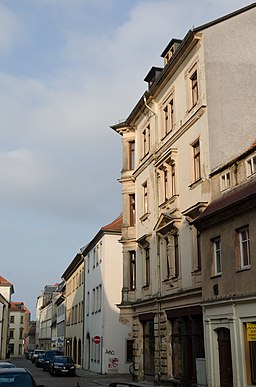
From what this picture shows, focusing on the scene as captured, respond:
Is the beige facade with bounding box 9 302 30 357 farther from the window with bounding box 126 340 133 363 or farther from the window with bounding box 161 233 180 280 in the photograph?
the window with bounding box 161 233 180 280

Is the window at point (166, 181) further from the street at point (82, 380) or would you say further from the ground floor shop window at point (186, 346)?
the street at point (82, 380)

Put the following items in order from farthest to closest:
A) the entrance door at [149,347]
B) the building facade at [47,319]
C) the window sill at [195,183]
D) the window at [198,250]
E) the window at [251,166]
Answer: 1. the building facade at [47,319]
2. the entrance door at [149,347]
3. the window sill at [195,183]
4. the window at [198,250]
5. the window at [251,166]

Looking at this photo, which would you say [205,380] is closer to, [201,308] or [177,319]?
[201,308]

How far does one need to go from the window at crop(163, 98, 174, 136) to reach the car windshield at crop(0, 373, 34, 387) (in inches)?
615

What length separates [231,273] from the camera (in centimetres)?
1784

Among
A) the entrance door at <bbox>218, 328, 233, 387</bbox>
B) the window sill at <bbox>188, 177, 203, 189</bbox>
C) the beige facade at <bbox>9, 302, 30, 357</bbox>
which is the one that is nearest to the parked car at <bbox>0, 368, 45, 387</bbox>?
the entrance door at <bbox>218, 328, 233, 387</bbox>

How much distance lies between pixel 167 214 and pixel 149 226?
398 centimetres

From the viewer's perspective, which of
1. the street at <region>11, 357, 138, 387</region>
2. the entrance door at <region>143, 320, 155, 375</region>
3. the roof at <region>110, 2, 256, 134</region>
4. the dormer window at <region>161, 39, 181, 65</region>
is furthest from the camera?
the street at <region>11, 357, 138, 387</region>

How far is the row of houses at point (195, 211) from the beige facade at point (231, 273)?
38mm

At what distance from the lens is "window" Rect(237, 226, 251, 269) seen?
56.4 ft

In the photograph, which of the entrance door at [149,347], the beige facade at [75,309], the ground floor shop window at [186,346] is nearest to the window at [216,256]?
the ground floor shop window at [186,346]

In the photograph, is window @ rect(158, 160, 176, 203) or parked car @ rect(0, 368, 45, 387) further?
window @ rect(158, 160, 176, 203)

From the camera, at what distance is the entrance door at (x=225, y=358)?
18078 mm

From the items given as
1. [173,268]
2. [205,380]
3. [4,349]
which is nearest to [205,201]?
[173,268]
